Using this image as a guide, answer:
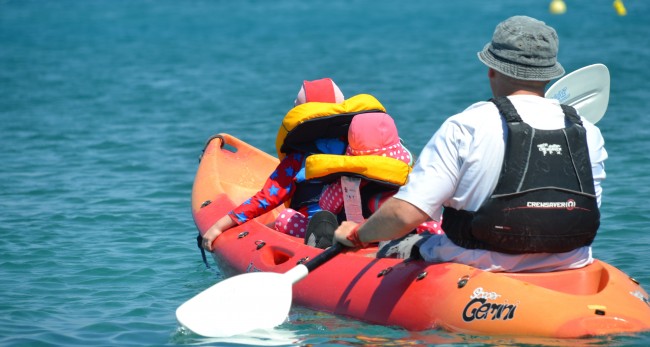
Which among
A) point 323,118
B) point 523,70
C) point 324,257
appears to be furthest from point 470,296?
point 323,118

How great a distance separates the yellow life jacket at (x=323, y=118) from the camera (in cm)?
512

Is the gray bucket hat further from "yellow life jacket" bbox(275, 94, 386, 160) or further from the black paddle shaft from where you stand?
"yellow life jacket" bbox(275, 94, 386, 160)

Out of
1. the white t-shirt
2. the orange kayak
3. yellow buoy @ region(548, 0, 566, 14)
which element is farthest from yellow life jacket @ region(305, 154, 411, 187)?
yellow buoy @ region(548, 0, 566, 14)

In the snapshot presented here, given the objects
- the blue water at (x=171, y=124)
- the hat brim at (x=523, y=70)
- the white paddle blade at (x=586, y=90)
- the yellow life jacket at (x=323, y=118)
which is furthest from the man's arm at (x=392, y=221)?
the white paddle blade at (x=586, y=90)

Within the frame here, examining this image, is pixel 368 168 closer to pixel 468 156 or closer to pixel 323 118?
pixel 323 118

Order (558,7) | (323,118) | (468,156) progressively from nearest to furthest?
1. (468,156)
2. (323,118)
3. (558,7)

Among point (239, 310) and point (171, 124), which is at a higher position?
point (171, 124)

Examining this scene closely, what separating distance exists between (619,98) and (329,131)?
845 cm

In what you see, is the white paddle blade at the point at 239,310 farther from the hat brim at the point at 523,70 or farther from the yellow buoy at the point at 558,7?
the yellow buoy at the point at 558,7

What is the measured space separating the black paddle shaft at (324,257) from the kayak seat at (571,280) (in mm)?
721

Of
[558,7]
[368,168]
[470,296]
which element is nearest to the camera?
[470,296]

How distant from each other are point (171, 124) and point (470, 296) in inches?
345

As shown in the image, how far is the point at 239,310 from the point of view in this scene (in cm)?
441

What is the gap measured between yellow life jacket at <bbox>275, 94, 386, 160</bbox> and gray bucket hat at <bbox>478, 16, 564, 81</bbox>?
4.10ft
